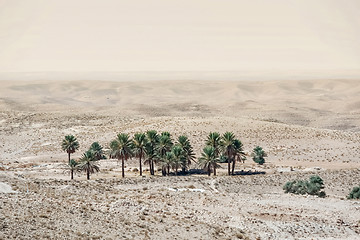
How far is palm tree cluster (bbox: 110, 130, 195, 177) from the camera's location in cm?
5831

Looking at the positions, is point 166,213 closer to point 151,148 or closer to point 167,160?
point 167,160

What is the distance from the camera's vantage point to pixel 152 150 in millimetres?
59938

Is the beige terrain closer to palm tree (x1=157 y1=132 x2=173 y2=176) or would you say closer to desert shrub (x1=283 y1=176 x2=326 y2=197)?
desert shrub (x1=283 y1=176 x2=326 y2=197)

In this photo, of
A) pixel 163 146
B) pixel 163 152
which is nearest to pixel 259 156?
pixel 163 152

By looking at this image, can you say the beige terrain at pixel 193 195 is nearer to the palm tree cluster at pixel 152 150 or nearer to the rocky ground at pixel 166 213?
the rocky ground at pixel 166 213

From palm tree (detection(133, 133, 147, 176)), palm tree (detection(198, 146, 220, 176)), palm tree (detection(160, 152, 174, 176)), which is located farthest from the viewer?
palm tree (detection(133, 133, 147, 176))

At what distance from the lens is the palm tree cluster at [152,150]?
5831cm

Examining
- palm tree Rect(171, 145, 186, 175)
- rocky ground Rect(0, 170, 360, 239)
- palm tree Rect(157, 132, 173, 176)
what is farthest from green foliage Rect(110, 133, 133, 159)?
rocky ground Rect(0, 170, 360, 239)

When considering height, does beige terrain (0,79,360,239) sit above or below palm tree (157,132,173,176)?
below

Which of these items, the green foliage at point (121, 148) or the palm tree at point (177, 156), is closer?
the green foliage at point (121, 148)

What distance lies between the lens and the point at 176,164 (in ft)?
192

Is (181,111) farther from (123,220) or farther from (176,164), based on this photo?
(123,220)

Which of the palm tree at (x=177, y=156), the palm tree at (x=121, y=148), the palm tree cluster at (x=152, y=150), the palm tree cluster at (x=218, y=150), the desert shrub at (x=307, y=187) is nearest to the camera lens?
the desert shrub at (x=307, y=187)

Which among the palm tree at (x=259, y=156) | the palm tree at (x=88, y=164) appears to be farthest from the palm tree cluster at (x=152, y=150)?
the palm tree at (x=259, y=156)
